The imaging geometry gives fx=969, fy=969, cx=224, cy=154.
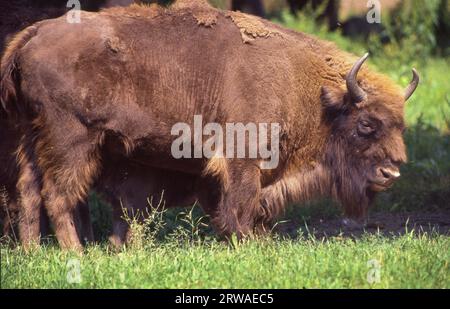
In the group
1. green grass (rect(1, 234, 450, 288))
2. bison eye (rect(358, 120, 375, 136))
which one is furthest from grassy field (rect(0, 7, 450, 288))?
bison eye (rect(358, 120, 375, 136))

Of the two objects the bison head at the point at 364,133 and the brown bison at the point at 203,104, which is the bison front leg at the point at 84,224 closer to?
the brown bison at the point at 203,104

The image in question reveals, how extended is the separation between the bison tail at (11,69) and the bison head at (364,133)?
8.60ft

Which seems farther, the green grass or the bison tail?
the bison tail

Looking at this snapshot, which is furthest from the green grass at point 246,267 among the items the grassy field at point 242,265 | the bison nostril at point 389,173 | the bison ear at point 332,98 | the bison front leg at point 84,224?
the bison ear at point 332,98

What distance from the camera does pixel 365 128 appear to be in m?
8.58

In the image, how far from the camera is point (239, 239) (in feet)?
26.9

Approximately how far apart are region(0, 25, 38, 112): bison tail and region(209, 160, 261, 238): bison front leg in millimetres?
1882

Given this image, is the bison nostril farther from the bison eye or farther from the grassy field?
the grassy field

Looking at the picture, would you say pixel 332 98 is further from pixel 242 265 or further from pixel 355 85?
pixel 242 265

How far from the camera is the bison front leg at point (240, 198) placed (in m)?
8.20

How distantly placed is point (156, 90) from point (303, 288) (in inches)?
95.2

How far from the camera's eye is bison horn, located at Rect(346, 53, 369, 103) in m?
8.31

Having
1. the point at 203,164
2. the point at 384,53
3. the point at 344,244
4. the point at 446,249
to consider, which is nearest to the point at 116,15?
the point at 203,164

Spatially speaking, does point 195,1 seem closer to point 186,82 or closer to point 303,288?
point 186,82
